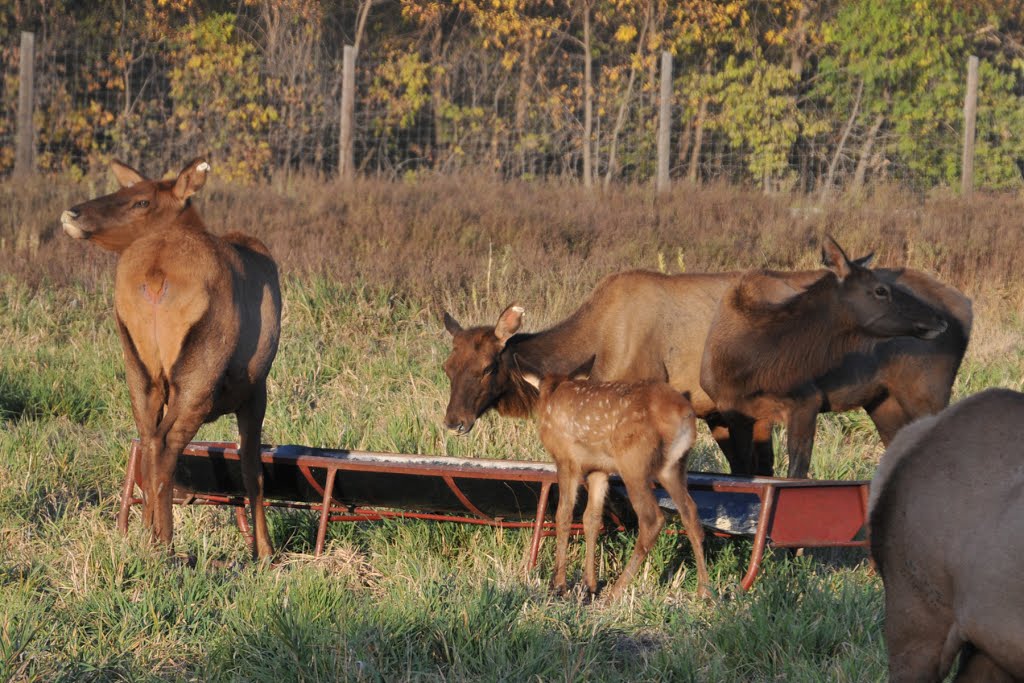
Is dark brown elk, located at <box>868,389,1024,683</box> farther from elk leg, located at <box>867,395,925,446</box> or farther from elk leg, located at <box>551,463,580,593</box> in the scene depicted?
elk leg, located at <box>867,395,925,446</box>

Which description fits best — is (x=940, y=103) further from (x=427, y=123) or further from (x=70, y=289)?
(x=70, y=289)

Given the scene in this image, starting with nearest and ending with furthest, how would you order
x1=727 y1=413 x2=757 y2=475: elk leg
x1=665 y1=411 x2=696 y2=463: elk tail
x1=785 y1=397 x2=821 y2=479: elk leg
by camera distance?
x1=665 y1=411 x2=696 y2=463: elk tail → x1=785 y1=397 x2=821 y2=479: elk leg → x1=727 y1=413 x2=757 y2=475: elk leg

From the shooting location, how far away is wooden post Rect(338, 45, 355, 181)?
16266 mm

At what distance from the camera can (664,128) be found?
1658cm

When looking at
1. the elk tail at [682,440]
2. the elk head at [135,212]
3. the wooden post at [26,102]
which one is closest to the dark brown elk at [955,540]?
the elk tail at [682,440]

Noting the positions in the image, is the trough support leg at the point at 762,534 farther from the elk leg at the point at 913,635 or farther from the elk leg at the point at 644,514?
the elk leg at the point at 913,635

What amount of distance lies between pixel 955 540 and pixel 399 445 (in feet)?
17.6

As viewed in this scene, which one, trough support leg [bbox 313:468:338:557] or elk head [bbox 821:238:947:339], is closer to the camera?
trough support leg [bbox 313:468:338:557]

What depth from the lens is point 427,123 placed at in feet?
69.4

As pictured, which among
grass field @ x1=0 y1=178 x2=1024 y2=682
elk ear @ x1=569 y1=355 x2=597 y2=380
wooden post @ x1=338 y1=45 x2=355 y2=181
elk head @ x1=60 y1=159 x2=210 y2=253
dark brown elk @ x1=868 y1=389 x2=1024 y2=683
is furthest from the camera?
wooden post @ x1=338 y1=45 x2=355 y2=181

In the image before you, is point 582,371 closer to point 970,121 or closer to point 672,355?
point 672,355

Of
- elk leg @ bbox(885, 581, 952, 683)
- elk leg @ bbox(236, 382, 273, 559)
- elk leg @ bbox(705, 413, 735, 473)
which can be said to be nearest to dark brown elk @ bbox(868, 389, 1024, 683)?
elk leg @ bbox(885, 581, 952, 683)

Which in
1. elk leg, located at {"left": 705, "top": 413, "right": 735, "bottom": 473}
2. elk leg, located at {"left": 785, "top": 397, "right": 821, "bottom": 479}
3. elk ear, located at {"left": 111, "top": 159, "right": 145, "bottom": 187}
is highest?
elk ear, located at {"left": 111, "top": 159, "right": 145, "bottom": 187}

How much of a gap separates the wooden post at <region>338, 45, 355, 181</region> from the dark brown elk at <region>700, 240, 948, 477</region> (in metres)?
9.51
